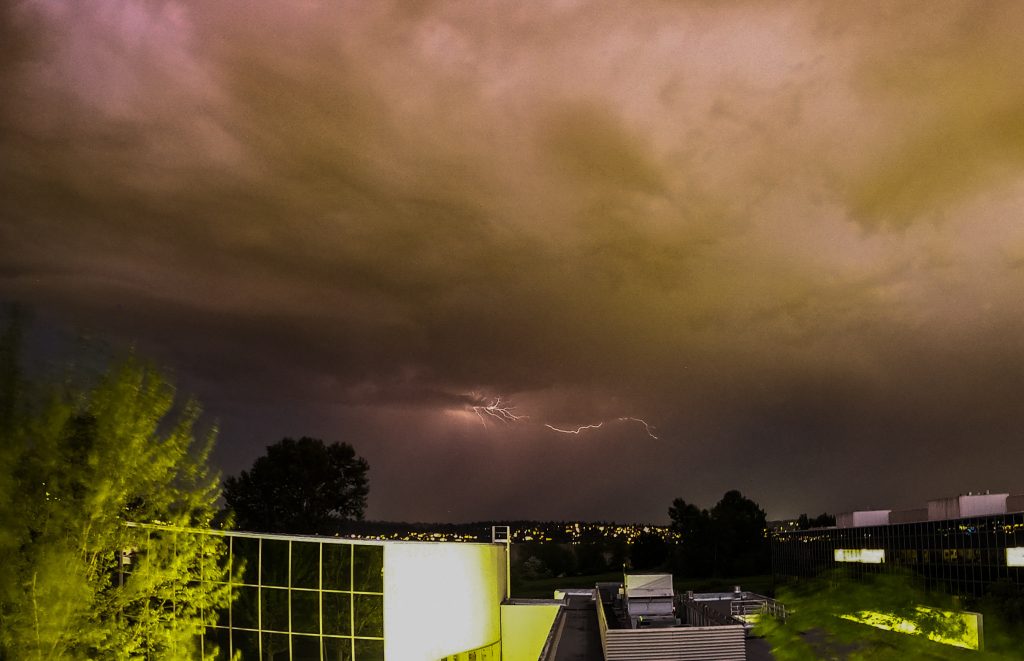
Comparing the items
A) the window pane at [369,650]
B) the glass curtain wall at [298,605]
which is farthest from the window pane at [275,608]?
the window pane at [369,650]

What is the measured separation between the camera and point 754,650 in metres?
23.0

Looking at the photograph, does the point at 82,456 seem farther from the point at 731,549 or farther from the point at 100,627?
the point at 731,549

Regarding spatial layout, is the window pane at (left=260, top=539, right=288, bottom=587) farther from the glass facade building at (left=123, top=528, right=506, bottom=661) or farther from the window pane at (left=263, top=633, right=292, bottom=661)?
the window pane at (left=263, top=633, right=292, bottom=661)

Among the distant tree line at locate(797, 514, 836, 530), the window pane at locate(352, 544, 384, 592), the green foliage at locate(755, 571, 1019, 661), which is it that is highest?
the green foliage at locate(755, 571, 1019, 661)

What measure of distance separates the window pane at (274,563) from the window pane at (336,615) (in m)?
1.56

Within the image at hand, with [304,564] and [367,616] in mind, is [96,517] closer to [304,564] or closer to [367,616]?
[304,564]

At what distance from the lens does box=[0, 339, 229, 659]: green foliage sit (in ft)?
55.0

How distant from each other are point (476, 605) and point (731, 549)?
82.5 m

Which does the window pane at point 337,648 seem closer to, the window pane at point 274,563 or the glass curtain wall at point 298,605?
the glass curtain wall at point 298,605

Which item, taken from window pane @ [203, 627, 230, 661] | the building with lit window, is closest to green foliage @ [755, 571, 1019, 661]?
window pane @ [203, 627, 230, 661]

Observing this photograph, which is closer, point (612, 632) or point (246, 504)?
point (612, 632)

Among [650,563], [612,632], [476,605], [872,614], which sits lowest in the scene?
[650,563]

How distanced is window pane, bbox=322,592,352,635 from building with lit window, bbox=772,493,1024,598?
25200 millimetres

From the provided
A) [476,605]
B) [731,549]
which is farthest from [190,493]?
[731,549]
